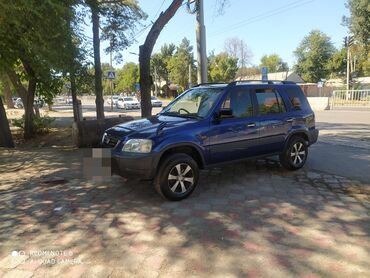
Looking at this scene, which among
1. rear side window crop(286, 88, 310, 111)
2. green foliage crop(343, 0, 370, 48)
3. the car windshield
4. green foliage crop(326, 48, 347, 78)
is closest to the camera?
the car windshield

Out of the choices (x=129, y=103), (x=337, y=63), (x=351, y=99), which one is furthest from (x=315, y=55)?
(x=129, y=103)

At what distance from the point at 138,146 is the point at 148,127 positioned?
44 cm

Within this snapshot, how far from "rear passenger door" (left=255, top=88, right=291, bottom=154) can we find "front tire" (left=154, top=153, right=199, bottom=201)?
1.58 m

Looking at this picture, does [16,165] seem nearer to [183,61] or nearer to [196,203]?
[196,203]

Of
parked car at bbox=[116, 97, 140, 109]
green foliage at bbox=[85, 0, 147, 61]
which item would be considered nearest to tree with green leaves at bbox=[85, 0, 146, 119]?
green foliage at bbox=[85, 0, 147, 61]

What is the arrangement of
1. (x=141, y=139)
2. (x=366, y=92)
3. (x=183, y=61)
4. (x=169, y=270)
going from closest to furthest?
1. (x=169, y=270)
2. (x=141, y=139)
3. (x=366, y=92)
4. (x=183, y=61)

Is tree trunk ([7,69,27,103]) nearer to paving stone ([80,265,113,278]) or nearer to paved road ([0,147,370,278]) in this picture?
paved road ([0,147,370,278])

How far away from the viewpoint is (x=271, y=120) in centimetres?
636

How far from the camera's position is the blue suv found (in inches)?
202

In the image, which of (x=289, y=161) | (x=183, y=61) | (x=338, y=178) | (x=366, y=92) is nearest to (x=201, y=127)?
(x=289, y=161)

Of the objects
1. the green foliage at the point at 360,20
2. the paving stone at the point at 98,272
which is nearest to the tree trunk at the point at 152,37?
the paving stone at the point at 98,272

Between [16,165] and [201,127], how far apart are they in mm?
5177

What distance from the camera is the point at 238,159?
600 cm

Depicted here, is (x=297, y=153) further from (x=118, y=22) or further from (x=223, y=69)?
(x=223, y=69)
